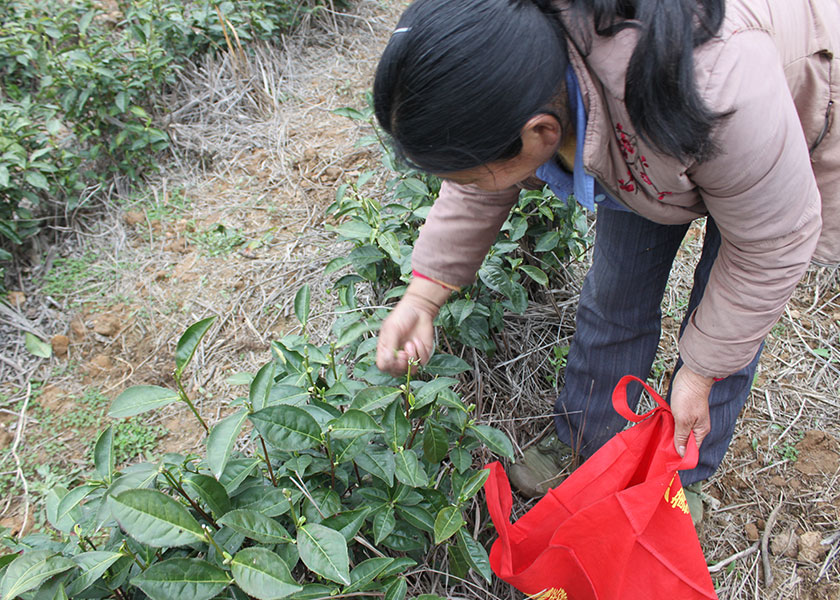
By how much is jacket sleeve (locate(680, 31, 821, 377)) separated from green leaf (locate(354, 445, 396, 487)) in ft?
2.17

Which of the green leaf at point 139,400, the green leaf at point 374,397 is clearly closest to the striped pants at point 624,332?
the green leaf at point 374,397

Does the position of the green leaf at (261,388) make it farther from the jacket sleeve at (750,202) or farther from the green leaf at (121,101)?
the green leaf at (121,101)

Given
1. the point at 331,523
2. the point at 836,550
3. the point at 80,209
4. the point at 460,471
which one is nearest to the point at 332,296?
the point at 460,471

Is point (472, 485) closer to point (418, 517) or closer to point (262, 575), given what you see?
point (418, 517)

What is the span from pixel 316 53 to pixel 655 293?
2.67 metres

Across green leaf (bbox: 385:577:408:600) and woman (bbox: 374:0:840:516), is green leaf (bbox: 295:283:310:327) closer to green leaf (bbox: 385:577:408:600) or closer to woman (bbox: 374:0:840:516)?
woman (bbox: 374:0:840:516)

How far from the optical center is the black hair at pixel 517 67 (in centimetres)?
83

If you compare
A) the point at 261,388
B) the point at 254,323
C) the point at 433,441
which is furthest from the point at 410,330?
the point at 254,323

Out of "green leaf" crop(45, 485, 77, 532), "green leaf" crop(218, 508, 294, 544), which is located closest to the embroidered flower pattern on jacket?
"green leaf" crop(218, 508, 294, 544)

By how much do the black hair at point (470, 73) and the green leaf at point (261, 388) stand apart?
53 cm

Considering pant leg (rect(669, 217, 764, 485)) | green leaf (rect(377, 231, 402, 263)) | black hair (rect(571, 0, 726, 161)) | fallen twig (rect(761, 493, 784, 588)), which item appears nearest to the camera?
black hair (rect(571, 0, 726, 161))

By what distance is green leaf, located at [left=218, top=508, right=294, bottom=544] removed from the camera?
92 centimetres

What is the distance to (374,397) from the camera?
3.81 ft

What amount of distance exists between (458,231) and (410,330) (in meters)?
0.25
